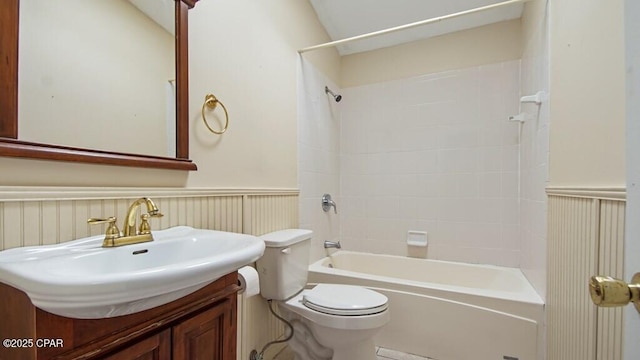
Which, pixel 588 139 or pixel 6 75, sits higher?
pixel 6 75

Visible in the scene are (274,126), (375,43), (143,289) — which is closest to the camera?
(143,289)

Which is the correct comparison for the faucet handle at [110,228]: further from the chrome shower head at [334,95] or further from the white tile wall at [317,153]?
the chrome shower head at [334,95]

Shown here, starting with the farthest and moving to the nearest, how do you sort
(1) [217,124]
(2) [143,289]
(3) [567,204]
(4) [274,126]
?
(4) [274,126] < (1) [217,124] < (3) [567,204] < (2) [143,289]

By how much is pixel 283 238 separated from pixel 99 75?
102 centimetres

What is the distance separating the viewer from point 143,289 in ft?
1.80

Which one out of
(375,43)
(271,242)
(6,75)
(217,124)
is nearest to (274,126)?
(217,124)

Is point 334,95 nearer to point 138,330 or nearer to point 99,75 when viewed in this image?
point 99,75

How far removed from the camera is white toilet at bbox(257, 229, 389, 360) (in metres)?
1.38

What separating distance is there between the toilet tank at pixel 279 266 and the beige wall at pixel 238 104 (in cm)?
35

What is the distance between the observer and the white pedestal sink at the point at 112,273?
50 centimetres

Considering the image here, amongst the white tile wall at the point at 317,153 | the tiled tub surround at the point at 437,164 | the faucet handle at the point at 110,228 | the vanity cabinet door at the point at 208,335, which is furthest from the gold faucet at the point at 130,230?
the tiled tub surround at the point at 437,164

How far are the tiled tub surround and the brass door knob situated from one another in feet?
6.59

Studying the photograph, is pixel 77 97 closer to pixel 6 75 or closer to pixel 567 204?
pixel 6 75

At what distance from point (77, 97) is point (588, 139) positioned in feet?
5.43
